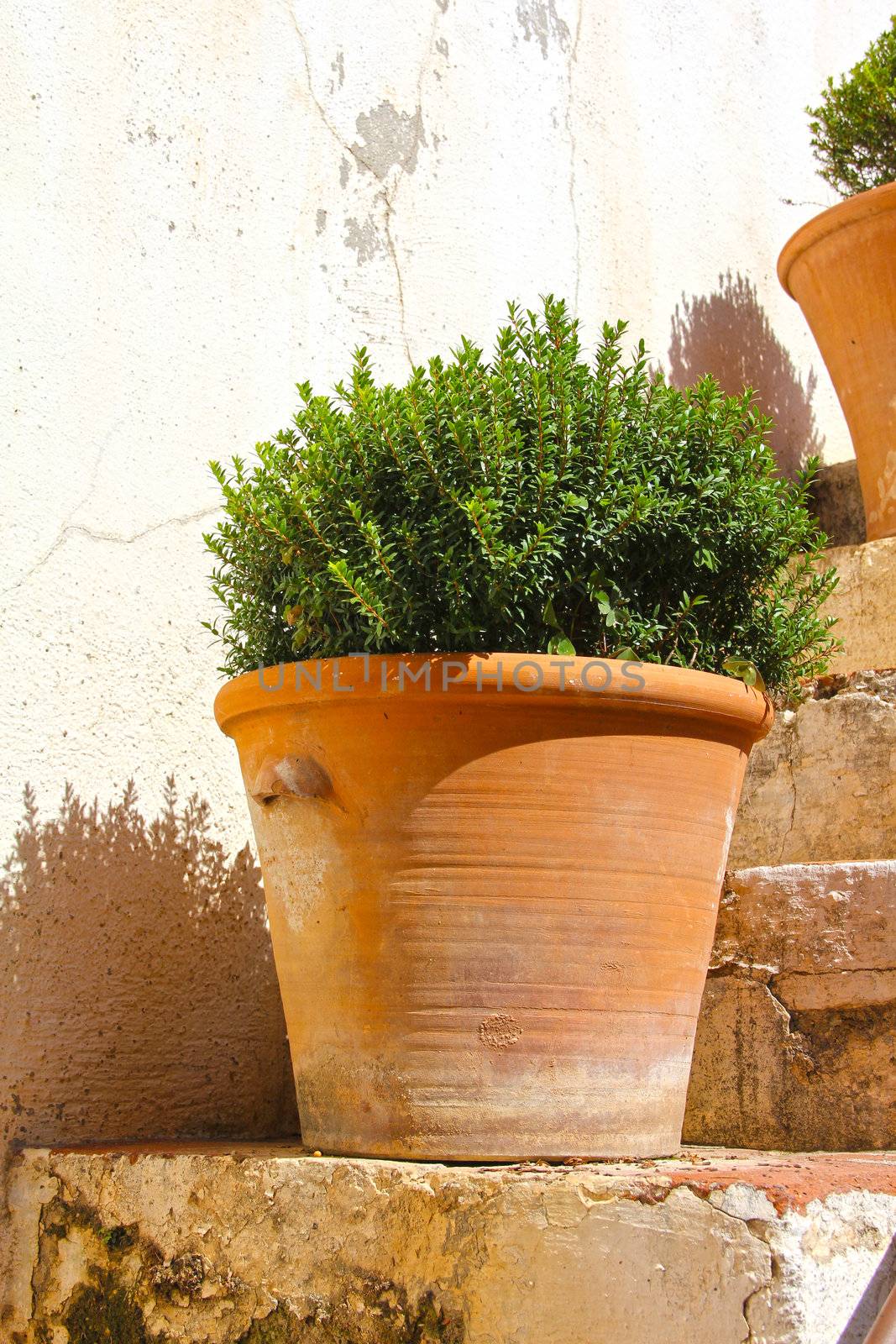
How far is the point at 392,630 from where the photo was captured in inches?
50.3

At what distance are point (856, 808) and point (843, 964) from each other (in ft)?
1.05

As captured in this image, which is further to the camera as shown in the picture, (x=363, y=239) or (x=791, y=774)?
(x=363, y=239)

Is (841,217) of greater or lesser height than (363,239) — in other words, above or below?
above

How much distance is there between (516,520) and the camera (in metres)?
1.29

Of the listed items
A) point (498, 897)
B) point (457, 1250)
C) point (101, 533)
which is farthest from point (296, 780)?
point (101, 533)

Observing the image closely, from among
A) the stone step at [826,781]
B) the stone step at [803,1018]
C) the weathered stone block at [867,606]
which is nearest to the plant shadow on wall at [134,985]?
the stone step at [803,1018]

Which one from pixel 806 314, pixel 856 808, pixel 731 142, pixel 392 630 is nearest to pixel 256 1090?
pixel 392 630

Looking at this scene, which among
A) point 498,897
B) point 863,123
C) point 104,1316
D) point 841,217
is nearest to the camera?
point 498,897

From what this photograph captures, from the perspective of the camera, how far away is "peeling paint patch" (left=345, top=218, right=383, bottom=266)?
2.10 metres

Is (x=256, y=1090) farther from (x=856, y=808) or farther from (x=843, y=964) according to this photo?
(x=856, y=808)

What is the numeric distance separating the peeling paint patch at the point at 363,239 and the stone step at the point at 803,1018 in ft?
4.00

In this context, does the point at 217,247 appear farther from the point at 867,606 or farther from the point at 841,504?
the point at 841,504

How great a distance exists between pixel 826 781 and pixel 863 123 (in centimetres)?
167

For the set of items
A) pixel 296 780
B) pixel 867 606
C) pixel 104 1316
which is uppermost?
pixel 867 606
